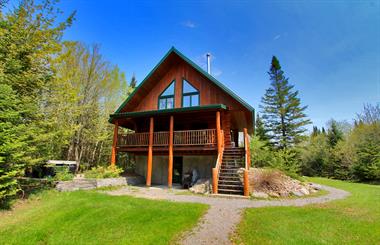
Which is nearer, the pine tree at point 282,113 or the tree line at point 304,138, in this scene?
the tree line at point 304,138

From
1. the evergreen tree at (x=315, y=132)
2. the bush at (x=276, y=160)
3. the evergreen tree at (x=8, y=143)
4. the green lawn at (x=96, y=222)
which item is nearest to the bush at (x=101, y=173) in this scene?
the green lawn at (x=96, y=222)

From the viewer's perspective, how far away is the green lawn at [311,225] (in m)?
4.24

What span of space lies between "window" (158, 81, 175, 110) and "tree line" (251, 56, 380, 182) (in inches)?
407

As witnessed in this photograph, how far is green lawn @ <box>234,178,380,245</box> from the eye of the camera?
13.9 ft

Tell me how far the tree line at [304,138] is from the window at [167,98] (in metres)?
10.3

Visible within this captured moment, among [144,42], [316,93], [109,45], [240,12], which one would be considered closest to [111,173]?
[144,42]

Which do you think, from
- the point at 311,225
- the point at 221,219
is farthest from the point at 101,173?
the point at 311,225

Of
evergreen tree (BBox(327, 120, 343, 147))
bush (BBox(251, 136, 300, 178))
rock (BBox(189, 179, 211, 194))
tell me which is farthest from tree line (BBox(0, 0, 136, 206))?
evergreen tree (BBox(327, 120, 343, 147))

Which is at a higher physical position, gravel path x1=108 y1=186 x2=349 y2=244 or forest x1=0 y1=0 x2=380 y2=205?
forest x1=0 y1=0 x2=380 y2=205

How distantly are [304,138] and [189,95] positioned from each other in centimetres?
1783

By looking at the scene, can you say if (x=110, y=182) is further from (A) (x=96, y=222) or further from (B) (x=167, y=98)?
(B) (x=167, y=98)

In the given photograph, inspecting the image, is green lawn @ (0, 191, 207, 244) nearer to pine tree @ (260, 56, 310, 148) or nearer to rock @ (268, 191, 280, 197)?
rock @ (268, 191, 280, 197)

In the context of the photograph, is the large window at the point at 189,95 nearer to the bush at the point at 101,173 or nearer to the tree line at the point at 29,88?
the bush at the point at 101,173

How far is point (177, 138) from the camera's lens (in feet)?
41.9
